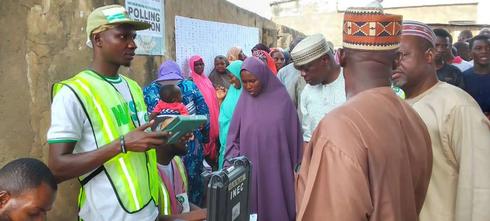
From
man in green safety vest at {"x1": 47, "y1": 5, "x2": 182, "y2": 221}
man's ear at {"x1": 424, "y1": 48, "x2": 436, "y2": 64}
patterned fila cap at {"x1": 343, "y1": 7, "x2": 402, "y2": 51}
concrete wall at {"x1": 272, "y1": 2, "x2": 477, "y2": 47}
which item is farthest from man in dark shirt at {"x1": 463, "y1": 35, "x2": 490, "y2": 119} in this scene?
concrete wall at {"x1": 272, "y1": 2, "x2": 477, "y2": 47}

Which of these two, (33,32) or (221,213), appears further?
(33,32)

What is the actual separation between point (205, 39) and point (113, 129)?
15.6ft

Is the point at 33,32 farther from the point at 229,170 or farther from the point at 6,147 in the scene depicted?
the point at 229,170

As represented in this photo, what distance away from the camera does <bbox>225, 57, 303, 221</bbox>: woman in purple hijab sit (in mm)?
3832

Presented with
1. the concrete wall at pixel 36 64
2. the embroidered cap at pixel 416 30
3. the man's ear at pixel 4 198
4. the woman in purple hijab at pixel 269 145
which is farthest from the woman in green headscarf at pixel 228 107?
the man's ear at pixel 4 198

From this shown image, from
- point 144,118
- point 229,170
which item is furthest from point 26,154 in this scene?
point 229,170

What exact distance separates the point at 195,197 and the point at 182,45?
2308 mm

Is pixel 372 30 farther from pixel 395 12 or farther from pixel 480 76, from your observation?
pixel 395 12

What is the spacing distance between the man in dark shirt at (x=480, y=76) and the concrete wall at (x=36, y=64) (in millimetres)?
3936

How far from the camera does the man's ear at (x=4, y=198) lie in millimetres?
1545

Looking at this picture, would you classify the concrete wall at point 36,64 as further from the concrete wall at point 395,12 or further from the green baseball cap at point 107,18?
the concrete wall at point 395,12

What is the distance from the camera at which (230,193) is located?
191 centimetres

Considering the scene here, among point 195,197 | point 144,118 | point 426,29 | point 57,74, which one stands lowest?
point 195,197

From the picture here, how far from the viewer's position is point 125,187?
209 centimetres
